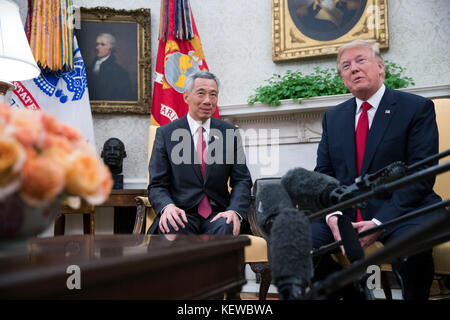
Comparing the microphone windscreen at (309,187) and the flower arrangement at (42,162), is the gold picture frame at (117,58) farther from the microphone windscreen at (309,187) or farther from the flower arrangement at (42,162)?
the flower arrangement at (42,162)

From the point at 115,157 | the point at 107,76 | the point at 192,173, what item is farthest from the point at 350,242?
the point at 107,76

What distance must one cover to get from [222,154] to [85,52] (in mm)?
2477

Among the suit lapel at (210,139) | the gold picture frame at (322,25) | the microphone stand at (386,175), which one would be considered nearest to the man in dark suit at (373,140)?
the suit lapel at (210,139)

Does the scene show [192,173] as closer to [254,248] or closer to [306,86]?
[254,248]

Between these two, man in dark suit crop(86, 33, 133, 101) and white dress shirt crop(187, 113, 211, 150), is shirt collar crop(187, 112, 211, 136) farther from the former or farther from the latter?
man in dark suit crop(86, 33, 133, 101)

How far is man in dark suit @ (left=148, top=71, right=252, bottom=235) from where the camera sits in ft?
7.29

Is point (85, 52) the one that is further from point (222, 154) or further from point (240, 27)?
point (222, 154)

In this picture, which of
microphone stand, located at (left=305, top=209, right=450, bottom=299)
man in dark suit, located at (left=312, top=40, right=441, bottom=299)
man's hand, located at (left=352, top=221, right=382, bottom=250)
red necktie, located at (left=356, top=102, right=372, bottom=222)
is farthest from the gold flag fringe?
microphone stand, located at (left=305, top=209, right=450, bottom=299)

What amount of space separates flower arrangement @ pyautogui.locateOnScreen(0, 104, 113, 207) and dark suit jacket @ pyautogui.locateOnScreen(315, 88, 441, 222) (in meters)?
1.43

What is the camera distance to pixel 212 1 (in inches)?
164

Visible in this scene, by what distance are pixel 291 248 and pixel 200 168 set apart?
60.5 inches

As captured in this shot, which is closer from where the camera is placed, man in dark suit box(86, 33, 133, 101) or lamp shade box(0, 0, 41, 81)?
lamp shade box(0, 0, 41, 81)
